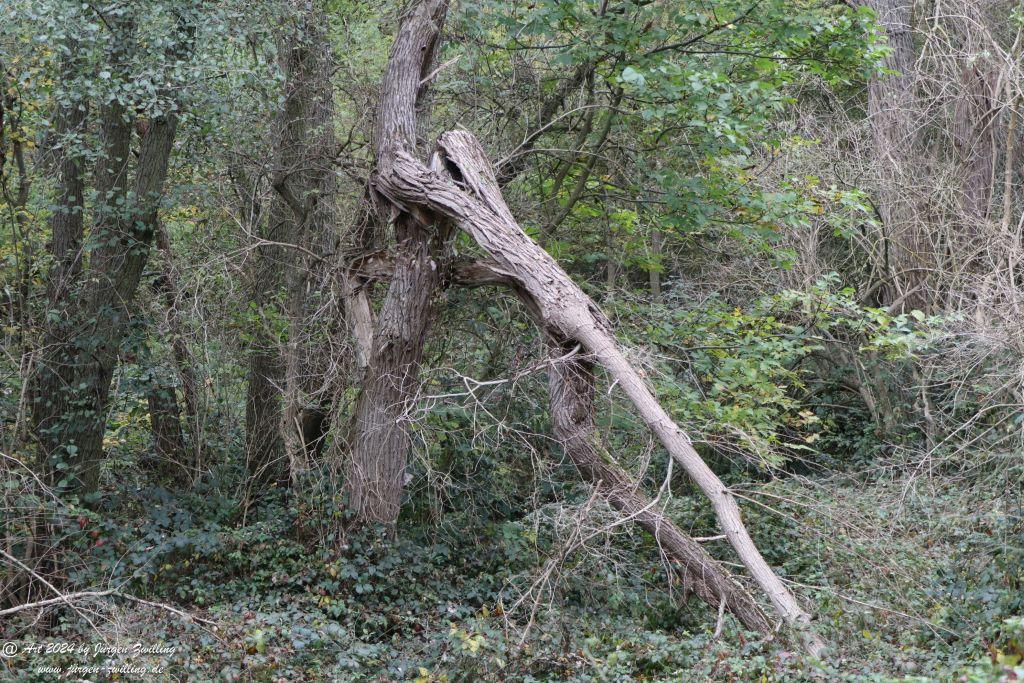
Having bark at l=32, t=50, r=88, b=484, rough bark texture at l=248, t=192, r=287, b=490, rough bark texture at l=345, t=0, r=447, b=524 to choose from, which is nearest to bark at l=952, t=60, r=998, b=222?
rough bark texture at l=345, t=0, r=447, b=524

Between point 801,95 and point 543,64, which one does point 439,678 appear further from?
point 801,95

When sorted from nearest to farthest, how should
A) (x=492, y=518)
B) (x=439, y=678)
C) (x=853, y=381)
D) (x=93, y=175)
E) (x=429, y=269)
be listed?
(x=439, y=678), (x=429, y=269), (x=93, y=175), (x=492, y=518), (x=853, y=381)

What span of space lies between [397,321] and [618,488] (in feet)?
8.59

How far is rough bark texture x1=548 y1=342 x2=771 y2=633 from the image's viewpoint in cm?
675

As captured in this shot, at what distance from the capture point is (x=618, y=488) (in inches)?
274

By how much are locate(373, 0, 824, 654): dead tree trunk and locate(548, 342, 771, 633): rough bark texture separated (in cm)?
29

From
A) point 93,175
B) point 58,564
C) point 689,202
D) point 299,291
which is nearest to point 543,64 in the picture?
point 689,202

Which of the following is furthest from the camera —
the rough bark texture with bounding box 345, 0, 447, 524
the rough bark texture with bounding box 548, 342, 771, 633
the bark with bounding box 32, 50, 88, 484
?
the bark with bounding box 32, 50, 88, 484

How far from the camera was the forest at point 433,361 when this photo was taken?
6625 mm

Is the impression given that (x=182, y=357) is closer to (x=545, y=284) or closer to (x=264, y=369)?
(x=264, y=369)

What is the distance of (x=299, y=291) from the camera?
30.5 feet

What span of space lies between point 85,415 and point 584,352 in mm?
4854

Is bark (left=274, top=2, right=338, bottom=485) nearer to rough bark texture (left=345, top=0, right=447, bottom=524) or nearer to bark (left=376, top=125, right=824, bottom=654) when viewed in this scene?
rough bark texture (left=345, top=0, right=447, bottom=524)

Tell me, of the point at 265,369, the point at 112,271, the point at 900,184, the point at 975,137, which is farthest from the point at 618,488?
the point at 975,137
